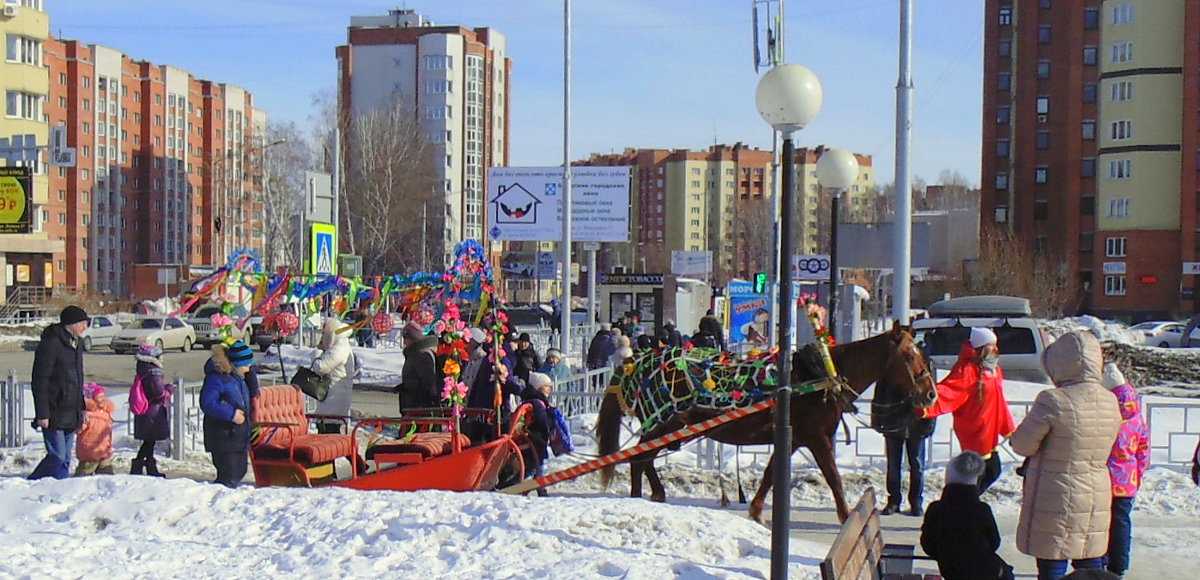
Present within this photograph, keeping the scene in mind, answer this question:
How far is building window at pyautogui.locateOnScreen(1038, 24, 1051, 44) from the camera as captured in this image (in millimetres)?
76438

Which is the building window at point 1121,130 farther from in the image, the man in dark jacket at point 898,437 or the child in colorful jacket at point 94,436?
the child in colorful jacket at point 94,436

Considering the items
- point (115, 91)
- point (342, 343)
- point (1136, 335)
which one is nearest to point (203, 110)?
point (115, 91)

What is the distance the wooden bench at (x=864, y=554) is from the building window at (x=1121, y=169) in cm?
6848

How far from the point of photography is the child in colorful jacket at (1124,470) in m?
7.54

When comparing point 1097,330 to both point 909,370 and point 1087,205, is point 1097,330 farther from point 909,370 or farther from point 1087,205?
point 1087,205

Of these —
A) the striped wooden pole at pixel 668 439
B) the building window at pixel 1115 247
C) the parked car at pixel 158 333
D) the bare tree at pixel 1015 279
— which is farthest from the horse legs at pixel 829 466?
the building window at pixel 1115 247

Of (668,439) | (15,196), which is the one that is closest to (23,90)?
(15,196)

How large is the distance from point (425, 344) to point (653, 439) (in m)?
2.77

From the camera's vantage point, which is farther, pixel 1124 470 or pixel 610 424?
pixel 610 424

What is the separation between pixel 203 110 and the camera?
104500mm

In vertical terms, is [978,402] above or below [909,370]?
below

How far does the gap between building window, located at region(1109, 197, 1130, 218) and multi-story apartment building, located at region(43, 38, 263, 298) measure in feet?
167

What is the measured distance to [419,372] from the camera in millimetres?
12219

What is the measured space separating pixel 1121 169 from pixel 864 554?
69611 millimetres
